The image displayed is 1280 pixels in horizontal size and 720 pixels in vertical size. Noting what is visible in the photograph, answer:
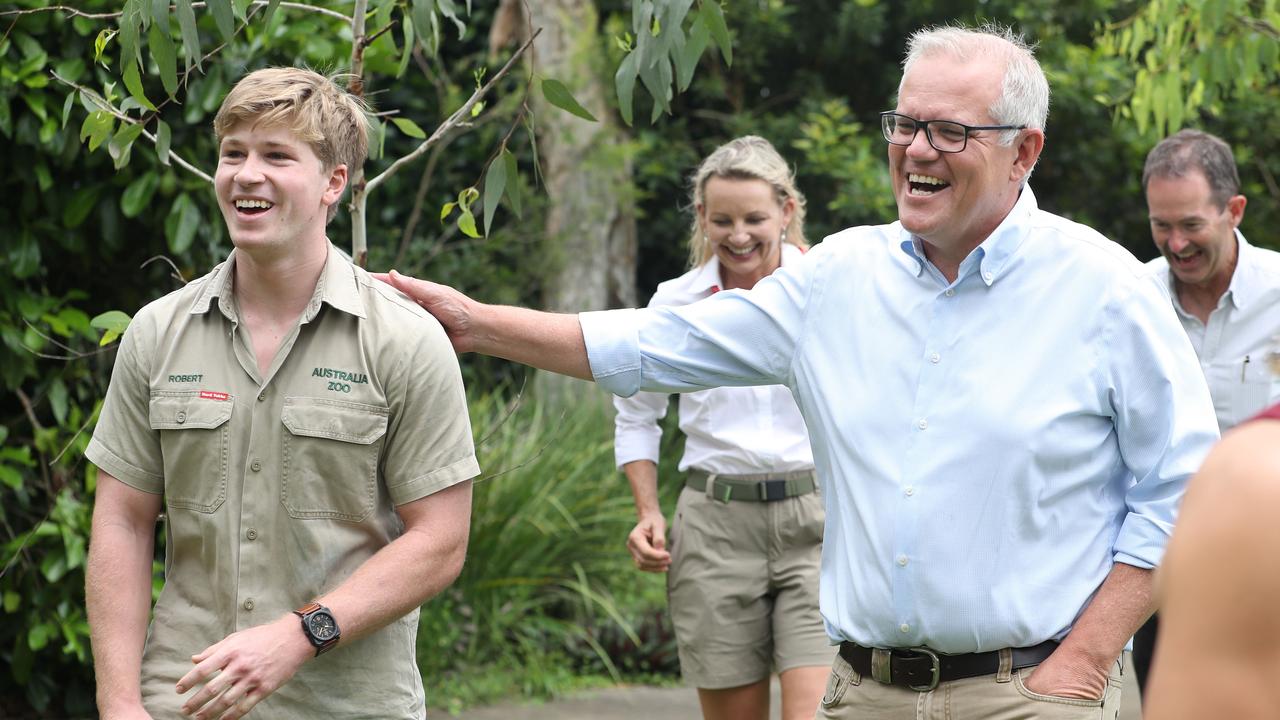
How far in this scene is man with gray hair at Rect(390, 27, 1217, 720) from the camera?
289 cm

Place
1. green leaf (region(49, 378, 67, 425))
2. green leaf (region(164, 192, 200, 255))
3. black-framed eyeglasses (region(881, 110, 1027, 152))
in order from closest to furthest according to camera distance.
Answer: black-framed eyeglasses (region(881, 110, 1027, 152))
green leaf (region(164, 192, 200, 255))
green leaf (region(49, 378, 67, 425))

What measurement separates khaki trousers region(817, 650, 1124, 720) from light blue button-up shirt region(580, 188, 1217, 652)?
0.25ft

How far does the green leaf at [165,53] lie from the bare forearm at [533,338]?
79cm

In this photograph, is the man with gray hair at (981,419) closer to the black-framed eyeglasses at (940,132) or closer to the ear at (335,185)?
the black-framed eyeglasses at (940,132)

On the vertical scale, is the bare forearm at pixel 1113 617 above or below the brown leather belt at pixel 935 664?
above

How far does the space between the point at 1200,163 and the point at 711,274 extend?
167 cm

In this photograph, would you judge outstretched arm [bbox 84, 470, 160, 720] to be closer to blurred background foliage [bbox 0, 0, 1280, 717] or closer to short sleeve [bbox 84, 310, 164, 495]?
short sleeve [bbox 84, 310, 164, 495]

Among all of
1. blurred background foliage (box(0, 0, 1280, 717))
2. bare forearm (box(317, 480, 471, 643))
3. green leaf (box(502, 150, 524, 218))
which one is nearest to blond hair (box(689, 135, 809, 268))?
blurred background foliage (box(0, 0, 1280, 717))

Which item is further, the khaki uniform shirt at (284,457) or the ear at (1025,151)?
→ the ear at (1025,151)

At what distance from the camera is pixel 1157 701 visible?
1.34m

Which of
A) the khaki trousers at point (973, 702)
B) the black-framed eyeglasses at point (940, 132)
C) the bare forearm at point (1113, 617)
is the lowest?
the khaki trousers at point (973, 702)

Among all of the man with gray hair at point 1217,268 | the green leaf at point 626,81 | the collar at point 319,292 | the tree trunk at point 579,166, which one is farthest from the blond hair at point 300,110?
the tree trunk at point 579,166

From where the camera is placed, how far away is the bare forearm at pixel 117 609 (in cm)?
286

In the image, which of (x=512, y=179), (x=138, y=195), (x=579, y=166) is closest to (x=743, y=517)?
(x=512, y=179)
